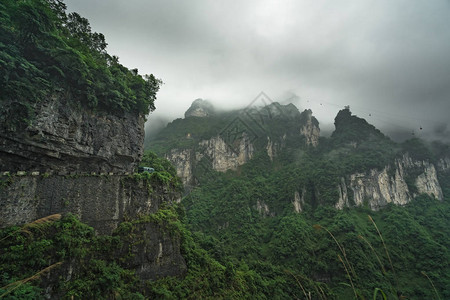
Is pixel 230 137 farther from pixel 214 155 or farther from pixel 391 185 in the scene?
pixel 391 185

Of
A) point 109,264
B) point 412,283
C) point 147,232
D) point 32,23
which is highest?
point 32,23

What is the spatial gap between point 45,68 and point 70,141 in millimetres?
4681

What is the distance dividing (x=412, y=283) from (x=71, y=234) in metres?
50.2

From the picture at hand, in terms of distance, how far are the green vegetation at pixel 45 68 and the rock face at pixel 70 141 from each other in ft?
2.11

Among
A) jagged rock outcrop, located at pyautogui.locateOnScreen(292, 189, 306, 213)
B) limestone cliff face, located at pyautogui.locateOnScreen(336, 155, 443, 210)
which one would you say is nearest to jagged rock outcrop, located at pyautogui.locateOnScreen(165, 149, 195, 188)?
jagged rock outcrop, located at pyautogui.locateOnScreen(292, 189, 306, 213)

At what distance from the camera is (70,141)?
15.6m

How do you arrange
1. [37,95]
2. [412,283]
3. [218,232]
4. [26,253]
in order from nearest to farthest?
[26,253]
[37,95]
[412,283]
[218,232]

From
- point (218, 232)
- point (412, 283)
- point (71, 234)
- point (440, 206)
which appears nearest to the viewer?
point (71, 234)

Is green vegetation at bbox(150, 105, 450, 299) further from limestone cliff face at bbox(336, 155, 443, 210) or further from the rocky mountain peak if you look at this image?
limestone cliff face at bbox(336, 155, 443, 210)

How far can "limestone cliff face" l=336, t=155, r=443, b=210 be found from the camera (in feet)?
218

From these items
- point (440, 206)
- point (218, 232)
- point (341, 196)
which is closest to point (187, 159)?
point (218, 232)

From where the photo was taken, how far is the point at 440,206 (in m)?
69.2

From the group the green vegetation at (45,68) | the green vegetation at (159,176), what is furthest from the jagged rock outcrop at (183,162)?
the green vegetation at (45,68)

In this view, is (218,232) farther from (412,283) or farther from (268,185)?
(412,283)
